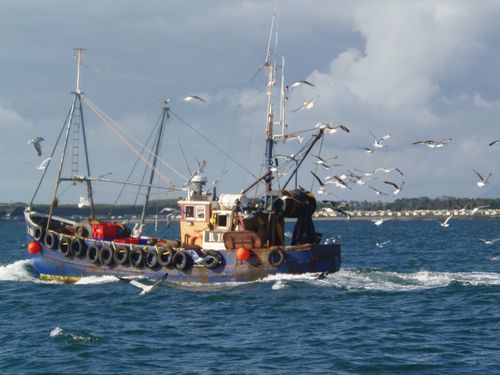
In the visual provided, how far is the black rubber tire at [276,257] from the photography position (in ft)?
119

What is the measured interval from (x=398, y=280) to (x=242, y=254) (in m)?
7.32

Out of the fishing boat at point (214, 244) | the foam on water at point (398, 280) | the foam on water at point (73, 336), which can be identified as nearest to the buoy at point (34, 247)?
the fishing boat at point (214, 244)

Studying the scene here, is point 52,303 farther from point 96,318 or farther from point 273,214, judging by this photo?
point 273,214

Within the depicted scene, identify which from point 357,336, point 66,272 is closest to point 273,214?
point 66,272

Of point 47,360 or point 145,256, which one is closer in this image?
point 47,360

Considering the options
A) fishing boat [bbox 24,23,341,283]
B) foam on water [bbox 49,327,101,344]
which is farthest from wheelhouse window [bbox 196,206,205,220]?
foam on water [bbox 49,327,101,344]

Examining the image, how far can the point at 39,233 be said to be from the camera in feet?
136

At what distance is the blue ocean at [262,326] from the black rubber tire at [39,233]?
90.0 inches

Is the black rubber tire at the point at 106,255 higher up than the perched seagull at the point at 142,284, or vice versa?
A: the black rubber tire at the point at 106,255

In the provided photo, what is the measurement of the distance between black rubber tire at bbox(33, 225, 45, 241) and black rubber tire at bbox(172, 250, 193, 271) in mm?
7933

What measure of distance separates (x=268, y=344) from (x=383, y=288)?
12.3m

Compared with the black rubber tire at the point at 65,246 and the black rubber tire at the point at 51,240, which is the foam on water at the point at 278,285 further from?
the black rubber tire at the point at 51,240

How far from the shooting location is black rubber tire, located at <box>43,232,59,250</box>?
4084 centimetres

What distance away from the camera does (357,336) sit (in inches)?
981
